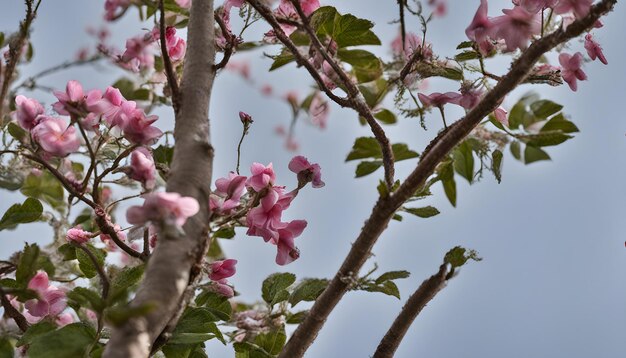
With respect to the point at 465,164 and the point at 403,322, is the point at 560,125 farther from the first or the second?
the point at 403,322

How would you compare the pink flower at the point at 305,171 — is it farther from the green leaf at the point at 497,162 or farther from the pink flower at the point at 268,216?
the green leaf at the point at 497,162

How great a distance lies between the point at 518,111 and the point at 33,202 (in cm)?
90

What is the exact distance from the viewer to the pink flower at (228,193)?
3.21 feet

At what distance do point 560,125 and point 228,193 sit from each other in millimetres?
559

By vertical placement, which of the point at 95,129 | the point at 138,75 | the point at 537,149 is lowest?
the point at 537,149

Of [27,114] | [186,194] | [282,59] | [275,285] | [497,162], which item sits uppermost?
[282,59]

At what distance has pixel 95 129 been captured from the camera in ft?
3.59

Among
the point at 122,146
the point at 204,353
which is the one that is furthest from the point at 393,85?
the point at 204,353

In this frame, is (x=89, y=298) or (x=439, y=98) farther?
(x=439, y=98)

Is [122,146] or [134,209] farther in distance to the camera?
[122,146]

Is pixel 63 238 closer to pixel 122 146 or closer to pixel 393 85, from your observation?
pixel 122 146

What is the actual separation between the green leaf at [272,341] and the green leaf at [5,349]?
1.48 ft

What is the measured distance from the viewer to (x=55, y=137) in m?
1.05

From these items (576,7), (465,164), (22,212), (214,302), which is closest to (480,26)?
(576,7)
